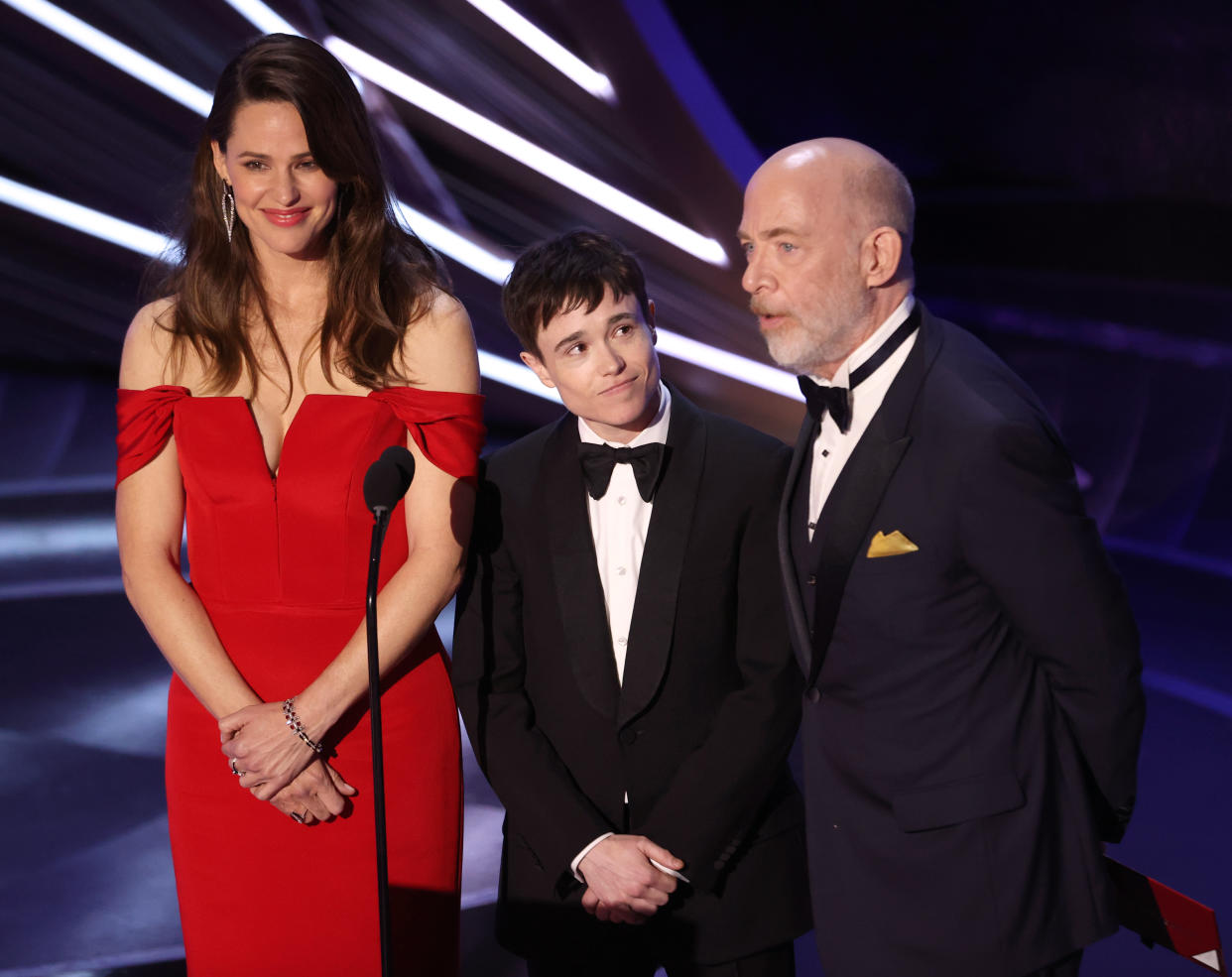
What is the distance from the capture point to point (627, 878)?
6.34 feet

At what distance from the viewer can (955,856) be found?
1708mm

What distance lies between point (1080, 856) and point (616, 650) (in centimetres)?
76

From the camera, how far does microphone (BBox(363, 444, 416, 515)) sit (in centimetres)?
164

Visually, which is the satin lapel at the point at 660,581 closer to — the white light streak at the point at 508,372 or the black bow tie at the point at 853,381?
the black bow tie at the point at 853,381

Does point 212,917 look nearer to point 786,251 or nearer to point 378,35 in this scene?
→ point 786,251

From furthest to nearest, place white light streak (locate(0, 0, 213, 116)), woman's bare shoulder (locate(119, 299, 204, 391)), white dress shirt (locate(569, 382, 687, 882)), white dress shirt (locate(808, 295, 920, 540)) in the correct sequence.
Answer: white light streak (locate(0, 0, 213, 116)), woman's bare shoulder (locate(119, 299, 204, 391)), white dress shirt (locate(569, 382, 687, 882)), white dress shirt (locate(808, 295, 920, 540))

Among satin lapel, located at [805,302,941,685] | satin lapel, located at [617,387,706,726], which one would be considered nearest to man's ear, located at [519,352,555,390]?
satin lapel, located at [617,387,706,726]

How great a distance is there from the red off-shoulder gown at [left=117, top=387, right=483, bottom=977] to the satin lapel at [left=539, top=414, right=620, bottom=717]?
19 centimetres

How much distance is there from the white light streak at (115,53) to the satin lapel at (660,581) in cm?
617

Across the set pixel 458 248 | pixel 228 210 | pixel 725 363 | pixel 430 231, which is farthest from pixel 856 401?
pixel 458 248

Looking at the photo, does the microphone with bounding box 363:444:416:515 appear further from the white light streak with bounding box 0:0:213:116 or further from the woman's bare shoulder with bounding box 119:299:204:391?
the white light streak with bounding box 0:0:213:116

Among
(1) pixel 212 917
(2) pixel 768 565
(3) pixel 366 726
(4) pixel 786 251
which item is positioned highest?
(4) pixel 786 251

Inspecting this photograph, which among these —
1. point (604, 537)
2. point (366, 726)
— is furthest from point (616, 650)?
point (366, 726)

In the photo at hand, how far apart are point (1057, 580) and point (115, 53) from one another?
733 cm
